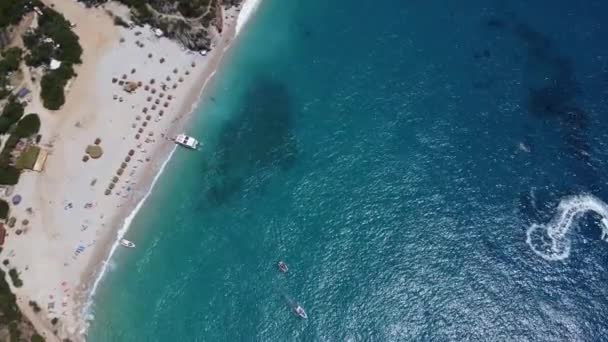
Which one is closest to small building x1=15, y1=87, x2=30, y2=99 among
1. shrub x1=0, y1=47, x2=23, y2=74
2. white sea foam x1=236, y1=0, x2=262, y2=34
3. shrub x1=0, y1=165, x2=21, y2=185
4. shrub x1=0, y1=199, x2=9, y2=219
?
shrub x1=0, y1=47, x2=23, y2=74

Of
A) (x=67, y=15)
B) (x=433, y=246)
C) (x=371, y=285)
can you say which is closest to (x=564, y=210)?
(x=433, y=246)

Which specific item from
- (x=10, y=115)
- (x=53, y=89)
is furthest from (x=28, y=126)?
(x=53, y=89)

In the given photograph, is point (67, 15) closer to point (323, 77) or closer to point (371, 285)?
point (323, 77)

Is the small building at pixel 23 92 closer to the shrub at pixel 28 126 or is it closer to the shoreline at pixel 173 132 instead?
the shrub at pixel 28 126

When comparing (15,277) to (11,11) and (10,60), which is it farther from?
(11,11)

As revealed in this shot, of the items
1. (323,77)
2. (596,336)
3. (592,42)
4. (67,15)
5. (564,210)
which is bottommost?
(596,336)

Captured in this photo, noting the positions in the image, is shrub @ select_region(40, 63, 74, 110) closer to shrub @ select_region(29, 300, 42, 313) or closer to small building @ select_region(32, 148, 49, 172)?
small building @ select_region(32, 148, 49, 172)

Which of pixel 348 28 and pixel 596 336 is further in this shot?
pixel 348 28
